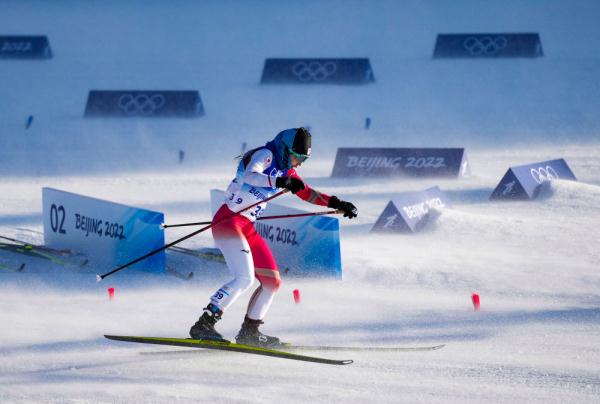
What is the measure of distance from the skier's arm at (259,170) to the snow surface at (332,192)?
4.35ft

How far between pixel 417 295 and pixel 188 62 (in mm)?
18660

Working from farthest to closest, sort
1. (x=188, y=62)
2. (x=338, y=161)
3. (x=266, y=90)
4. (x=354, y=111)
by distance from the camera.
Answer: (x=188, y=62), (x=266, y=90), (x=354, y=111), (x=338, y=161)

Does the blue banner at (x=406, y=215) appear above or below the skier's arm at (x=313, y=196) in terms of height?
above

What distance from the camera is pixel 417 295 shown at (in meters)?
8.85

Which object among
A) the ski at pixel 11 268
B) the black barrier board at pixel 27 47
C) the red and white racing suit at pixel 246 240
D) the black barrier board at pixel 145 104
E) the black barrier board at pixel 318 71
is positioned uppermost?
the black barrier board at pixel 27 47

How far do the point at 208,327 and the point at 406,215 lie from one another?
15.9 feet

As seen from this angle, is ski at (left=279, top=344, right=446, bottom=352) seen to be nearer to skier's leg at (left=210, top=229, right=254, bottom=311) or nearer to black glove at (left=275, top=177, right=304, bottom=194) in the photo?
skier's leg at (left=210, top=229, right=254, bottom=311)

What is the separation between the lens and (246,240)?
22.9 ft

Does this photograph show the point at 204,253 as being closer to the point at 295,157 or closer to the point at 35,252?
the point at 35,252

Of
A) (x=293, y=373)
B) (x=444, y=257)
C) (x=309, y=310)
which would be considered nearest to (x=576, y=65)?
(x=444, y=257)

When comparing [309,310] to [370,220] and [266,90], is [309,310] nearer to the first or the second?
[370,220]

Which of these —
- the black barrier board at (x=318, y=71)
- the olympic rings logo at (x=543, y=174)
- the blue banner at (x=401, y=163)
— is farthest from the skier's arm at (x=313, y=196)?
the black barrier board at (x=318, y=71)

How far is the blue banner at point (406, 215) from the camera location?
1134 centimetres

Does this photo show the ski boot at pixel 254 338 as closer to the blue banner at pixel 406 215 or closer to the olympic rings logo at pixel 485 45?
the blue banner at pixel 406 215
